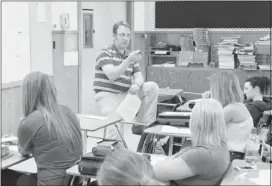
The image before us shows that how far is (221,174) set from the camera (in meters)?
2.21

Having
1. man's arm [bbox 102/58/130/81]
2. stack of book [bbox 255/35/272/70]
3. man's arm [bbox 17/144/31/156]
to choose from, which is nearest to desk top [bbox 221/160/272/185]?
man's arm [bbox 17/144/31/156]

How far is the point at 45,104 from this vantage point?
Answer: 102 inches

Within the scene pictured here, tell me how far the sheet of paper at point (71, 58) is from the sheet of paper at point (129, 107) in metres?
1.97

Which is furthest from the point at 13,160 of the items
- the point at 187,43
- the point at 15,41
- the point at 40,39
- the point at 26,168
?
the point at 187,43

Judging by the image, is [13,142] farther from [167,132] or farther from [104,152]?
[167,132]

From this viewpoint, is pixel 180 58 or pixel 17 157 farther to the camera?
pixel 180 58

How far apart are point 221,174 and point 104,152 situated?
2.45ft

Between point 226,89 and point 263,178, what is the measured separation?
1077 millimetres

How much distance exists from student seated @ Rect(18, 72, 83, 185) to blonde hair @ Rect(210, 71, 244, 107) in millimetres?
1258

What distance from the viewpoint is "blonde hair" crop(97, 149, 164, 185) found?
1533mm

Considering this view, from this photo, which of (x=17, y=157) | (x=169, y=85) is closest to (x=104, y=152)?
(x=17, y=157)

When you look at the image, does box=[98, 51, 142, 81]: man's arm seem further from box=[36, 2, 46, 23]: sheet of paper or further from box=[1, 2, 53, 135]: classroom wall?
A: box=[36, 2, 46, 23]: sheet of paper

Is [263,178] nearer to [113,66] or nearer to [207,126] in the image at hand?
[207,126]

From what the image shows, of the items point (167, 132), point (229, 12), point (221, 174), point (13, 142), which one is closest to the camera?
point (221, 174)
